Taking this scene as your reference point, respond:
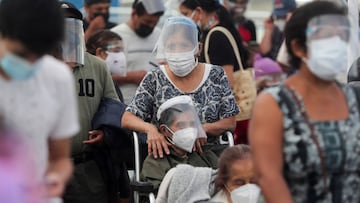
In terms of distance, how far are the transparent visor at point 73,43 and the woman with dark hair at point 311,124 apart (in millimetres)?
2692

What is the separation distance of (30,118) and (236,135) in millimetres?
5562

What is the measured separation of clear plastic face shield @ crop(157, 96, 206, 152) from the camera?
23.5ft

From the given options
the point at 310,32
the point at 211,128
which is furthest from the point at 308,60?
the point at 211,128

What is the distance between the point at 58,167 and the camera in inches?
173

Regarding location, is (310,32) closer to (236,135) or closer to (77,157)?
(77,157)

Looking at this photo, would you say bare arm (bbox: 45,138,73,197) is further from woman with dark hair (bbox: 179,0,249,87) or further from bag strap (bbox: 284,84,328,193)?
woman with dark hair (bbox: 179,0,249,87)

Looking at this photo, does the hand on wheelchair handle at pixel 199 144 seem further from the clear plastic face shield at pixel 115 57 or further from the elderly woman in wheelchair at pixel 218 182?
the clear plastic face shield at pixel 115 57

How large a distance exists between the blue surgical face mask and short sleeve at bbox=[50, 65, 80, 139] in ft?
0.94

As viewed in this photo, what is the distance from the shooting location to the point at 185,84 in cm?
741

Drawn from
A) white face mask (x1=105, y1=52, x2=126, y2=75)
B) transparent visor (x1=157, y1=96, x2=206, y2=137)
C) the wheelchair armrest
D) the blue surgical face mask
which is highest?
the blue surgical face mask

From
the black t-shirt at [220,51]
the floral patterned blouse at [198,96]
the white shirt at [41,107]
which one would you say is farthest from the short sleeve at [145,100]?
the white shirt at [41,107]

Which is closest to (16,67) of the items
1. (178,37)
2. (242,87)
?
(178,37)

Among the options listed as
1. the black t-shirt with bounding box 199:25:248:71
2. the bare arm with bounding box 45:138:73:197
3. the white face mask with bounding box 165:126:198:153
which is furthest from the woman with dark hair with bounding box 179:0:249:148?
the bare arm with bounding box 45:138:73:197

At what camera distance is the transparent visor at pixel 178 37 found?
7.60 meters
